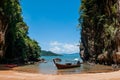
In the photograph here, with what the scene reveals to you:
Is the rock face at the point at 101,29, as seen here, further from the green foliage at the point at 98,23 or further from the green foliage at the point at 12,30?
the green foliage at the point at 12,30

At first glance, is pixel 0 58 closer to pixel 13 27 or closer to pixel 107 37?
pixel 13 27

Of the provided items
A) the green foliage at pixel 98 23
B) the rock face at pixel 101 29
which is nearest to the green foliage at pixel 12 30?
the green foliage at pixel 98 23

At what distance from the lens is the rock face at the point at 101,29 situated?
4875 cm

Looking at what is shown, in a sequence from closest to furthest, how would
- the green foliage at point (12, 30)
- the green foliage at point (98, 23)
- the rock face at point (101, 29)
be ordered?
the rock face at point (101, 29), the green foliage at point (98, 23), the green foliage at point (12, 30)

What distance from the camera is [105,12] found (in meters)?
60.5

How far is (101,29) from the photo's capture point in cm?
6394

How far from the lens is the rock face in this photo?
160 ft

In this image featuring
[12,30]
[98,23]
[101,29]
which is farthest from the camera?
[101,29]

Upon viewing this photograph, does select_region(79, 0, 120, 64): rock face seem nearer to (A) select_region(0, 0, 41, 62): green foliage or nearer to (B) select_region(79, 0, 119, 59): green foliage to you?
(B) select_region(79, 0, 119, 59): green foliage

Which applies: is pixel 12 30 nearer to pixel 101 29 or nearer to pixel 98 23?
pixel 98 23

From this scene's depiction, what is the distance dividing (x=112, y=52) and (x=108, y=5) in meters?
11.9

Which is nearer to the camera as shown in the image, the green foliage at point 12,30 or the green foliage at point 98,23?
the green foliage at point 98,23

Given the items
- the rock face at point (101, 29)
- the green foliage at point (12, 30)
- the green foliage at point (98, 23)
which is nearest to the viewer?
the rock face at point (101, 29)

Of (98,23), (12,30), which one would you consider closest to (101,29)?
(98,23)
